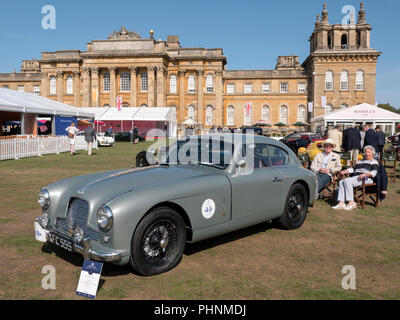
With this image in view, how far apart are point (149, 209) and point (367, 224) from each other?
4.33 meters

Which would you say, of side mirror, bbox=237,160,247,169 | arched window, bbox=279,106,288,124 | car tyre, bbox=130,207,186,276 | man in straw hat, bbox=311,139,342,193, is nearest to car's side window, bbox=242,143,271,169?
side mirror, bbox=237,160,247,169

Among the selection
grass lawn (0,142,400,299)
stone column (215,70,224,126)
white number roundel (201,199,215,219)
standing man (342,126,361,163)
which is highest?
stone column (215,70,224,126)

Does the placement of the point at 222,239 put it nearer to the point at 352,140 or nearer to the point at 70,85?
the point at 352,140

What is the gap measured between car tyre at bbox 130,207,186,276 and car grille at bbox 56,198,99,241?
46 centimetres

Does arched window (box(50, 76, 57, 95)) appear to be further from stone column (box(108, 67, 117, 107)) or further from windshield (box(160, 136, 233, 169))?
windshield (box(160, 136, 233, 169))

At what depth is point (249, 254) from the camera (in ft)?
14.9

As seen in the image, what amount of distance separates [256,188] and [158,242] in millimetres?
1702

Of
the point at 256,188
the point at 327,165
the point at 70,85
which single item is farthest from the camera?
the point at 70,85

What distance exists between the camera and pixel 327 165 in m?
8.14

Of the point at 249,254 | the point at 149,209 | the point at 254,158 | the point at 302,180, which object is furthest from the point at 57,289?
the point at 302,180

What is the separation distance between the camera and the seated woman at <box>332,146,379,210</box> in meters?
7.09

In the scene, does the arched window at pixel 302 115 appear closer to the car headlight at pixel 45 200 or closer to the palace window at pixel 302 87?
the palace window at pixel 302 87

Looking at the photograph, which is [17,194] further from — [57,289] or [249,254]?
[249,254]

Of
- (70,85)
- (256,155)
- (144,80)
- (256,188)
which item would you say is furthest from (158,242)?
(70,85)
